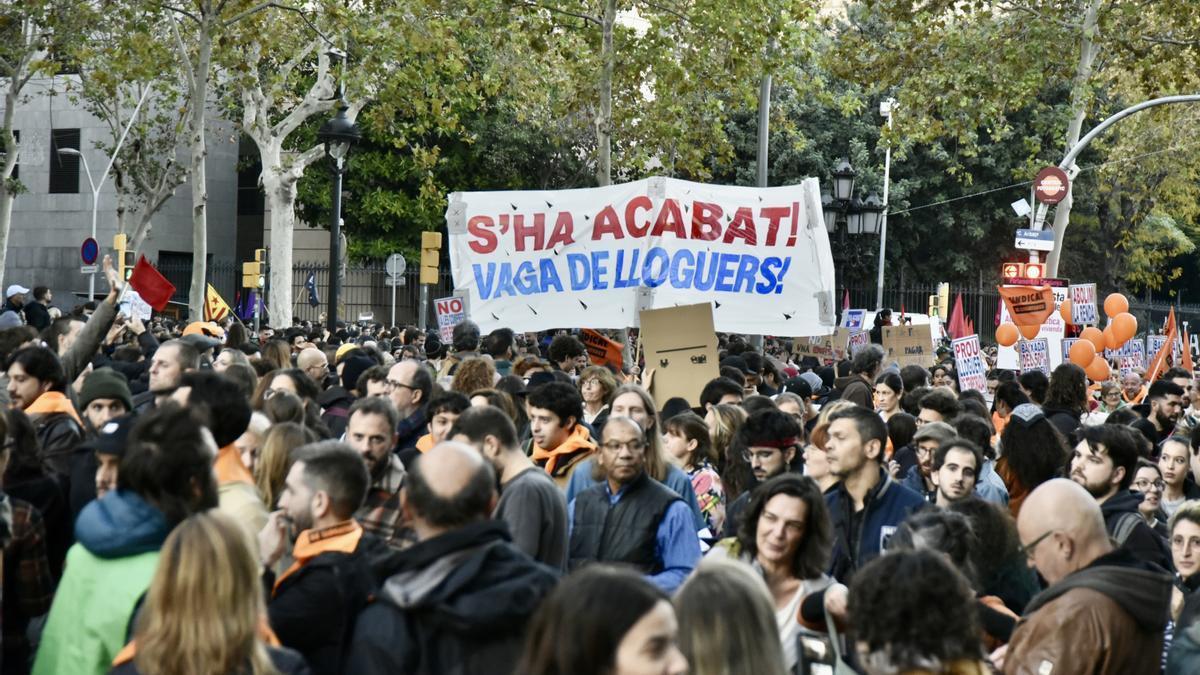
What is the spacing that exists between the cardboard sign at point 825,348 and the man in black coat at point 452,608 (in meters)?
14.8

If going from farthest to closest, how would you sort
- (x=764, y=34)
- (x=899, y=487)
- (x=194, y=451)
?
1. (x=764, y=34)
2. (x=899, y=487)
3. (x=194, y=451)

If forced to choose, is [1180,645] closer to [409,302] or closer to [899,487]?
[899,487]

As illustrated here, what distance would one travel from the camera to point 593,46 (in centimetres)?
2277

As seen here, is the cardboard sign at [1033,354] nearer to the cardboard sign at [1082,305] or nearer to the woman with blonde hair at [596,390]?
the cardboard sign at [1082,305]

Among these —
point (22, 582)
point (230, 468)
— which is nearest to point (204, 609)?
point (22, 582)

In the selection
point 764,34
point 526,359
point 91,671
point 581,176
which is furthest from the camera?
point 581,176

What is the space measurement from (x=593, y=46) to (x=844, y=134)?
88.6ft

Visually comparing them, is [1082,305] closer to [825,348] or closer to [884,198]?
[825,348]

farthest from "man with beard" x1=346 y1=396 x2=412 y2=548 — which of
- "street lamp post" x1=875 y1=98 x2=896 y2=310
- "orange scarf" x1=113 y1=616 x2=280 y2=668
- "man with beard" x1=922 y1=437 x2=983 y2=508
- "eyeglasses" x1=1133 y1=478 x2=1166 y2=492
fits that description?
"street lamp post" x1=875 y1=98 x2=896 y2=310

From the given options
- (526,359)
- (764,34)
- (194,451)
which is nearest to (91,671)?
(194,451)

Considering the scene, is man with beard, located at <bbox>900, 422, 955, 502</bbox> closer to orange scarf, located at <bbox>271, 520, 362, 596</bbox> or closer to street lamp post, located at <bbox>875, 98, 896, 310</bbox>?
orange scarf, located at <bbox>271, 520, 362, 596</bbox>

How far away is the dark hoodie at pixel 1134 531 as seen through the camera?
6.57 m

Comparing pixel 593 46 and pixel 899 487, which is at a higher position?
pixel 593 46

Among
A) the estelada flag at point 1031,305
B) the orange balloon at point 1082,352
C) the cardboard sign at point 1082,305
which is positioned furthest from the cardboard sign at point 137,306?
the cardboard sign at point 1082,305
